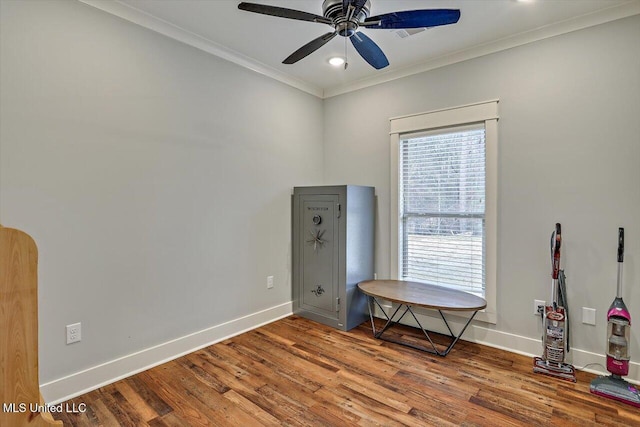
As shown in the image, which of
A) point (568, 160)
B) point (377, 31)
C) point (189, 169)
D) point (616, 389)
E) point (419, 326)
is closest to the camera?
point (616, 389)

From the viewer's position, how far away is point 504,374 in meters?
2.45

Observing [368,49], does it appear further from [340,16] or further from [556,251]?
[556,251]

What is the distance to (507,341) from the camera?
2.85 metres

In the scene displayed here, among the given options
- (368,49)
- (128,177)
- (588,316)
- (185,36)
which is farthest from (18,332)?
(588,316)

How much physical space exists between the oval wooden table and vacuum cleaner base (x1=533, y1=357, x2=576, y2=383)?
56 cm

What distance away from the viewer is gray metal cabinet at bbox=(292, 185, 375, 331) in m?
3.31

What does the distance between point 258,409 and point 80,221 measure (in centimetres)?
171

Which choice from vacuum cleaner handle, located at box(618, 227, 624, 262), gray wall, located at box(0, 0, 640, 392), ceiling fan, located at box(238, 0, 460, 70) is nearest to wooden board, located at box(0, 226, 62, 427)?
gray wall, located at box(0, 0, 640, 392)

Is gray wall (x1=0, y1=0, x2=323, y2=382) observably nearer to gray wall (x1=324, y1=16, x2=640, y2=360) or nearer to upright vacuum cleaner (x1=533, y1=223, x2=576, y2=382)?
gray wall (x1=324, y1=16, x2=640, y2=360)

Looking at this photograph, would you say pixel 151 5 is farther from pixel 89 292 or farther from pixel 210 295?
pixel 210 295

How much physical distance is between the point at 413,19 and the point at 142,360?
9.85 ft

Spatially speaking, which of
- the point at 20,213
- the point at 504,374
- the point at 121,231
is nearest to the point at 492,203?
the point at 504,374

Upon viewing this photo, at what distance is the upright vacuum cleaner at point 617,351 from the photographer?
2.18m

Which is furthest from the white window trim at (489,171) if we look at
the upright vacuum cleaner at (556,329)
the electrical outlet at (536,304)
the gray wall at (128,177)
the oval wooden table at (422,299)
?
the gray wall at (128,177)
